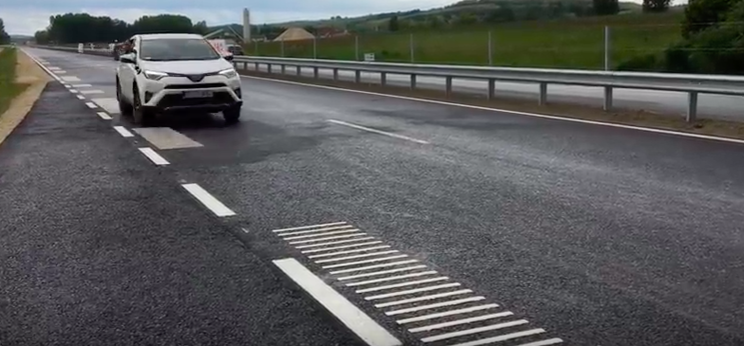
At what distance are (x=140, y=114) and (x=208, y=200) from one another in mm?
8215

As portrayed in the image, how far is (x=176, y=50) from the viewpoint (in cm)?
1652

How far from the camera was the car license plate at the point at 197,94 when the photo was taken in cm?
1527

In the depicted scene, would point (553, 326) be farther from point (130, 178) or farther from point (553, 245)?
point (130, 178)

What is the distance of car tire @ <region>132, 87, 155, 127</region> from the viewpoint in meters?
15.6

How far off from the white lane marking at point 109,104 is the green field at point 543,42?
11389 mm

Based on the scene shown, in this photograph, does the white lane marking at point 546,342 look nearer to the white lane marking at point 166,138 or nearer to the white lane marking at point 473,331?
the white lane marking at point 473,331

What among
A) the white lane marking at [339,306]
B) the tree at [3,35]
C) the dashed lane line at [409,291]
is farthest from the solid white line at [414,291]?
the tree at [3,35]

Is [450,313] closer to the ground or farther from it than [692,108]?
closer to the ground

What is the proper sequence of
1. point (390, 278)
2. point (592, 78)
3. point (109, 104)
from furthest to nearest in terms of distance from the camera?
point (109, 104) < point (592, 78) < point (390, 278)

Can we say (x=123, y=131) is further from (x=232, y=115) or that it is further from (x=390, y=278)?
(x=390, y=278)

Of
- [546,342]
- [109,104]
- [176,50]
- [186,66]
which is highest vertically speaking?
[176,50]

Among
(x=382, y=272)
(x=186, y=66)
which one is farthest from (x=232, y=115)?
(x=382, y=272)

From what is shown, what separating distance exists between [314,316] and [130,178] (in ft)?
17.7

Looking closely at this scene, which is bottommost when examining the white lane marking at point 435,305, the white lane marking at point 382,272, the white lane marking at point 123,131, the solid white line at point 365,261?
the white lane marking at point 435,305
